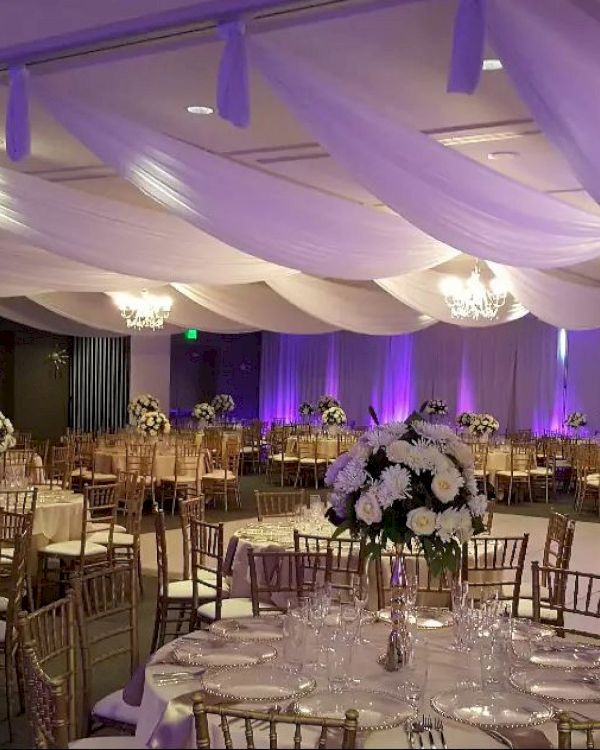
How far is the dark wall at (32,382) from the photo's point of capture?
1606 cm

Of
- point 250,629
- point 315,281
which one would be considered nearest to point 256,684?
point 250,629

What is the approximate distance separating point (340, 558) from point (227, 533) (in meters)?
4.75

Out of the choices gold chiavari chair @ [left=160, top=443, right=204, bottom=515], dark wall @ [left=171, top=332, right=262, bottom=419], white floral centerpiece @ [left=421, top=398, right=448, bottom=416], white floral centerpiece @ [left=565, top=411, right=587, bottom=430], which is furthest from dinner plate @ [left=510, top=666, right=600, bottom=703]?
dark wall @ [left=171, top=332, right=262, bottom=419]

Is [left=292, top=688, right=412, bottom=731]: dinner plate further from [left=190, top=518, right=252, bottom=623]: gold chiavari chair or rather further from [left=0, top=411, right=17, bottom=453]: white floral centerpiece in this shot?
[left=0, top=411, right=17, bottom=453]: white floral centerpiece

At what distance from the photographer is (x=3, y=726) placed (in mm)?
4816

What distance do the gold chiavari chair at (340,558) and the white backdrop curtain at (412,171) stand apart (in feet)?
5.71

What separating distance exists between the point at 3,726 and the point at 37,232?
3.17 m

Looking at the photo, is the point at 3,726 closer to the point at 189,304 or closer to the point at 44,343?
the point at 189,304

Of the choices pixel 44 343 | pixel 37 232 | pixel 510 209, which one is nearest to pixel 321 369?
pixel 44 343

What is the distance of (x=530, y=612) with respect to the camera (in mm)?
5887

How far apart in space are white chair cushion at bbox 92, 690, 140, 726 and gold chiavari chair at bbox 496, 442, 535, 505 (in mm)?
10113

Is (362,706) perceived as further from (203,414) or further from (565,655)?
(203,414)

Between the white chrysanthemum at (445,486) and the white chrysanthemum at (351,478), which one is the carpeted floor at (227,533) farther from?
the white chrysanthemum at (445,486)

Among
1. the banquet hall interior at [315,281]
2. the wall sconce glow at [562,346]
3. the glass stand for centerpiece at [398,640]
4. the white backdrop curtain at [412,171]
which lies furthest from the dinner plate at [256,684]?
the wall sconce glow at [562,346]
